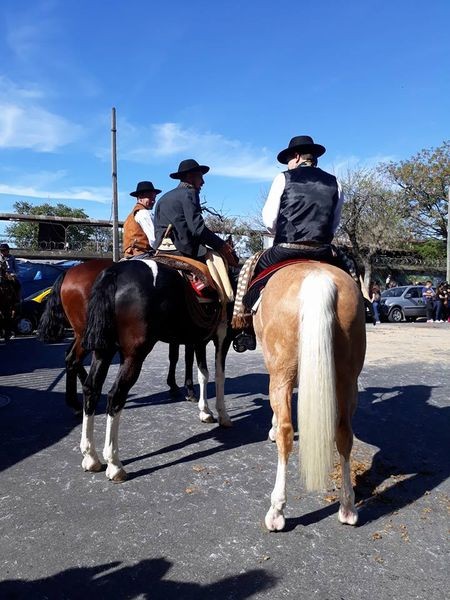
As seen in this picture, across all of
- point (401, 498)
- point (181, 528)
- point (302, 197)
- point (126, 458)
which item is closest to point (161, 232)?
point (302, 197)

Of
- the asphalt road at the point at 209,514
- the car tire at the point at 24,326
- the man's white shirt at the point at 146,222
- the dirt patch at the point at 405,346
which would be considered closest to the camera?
the asphalt road at the point at 209,514

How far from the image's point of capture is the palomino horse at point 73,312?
15.8 ft

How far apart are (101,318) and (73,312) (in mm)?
1262

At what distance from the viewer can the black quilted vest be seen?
347 cm

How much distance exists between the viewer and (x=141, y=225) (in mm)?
5500

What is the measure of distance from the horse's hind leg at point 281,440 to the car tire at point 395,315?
2093 centimetres

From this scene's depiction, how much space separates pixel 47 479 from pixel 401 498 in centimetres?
274

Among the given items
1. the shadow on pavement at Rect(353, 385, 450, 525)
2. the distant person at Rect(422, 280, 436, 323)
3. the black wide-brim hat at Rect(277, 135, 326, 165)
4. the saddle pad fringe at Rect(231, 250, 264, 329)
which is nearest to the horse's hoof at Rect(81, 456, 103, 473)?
the saddle pad fringe at Rect(231, 250, 264, 329)

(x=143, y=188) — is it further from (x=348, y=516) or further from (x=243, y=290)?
(x=348, y=516)

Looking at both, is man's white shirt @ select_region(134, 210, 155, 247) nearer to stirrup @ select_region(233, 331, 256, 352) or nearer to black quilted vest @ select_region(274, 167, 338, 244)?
stirrup @ select_region(233, 331, 256, 352)

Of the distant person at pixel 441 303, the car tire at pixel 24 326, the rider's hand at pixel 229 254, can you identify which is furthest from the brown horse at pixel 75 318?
the distant person at pixel 441 303

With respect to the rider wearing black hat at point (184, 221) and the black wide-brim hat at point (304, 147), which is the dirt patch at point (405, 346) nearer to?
the rider wearing black hat at point (184, 221)

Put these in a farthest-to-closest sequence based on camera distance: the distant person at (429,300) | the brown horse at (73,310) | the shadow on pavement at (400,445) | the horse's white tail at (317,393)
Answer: the distant person at (429,300), the brown horse at (73,310), the shadow on pavement at (400,445), the horse's white tail at (317,393)

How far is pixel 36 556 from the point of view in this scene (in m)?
2.63
